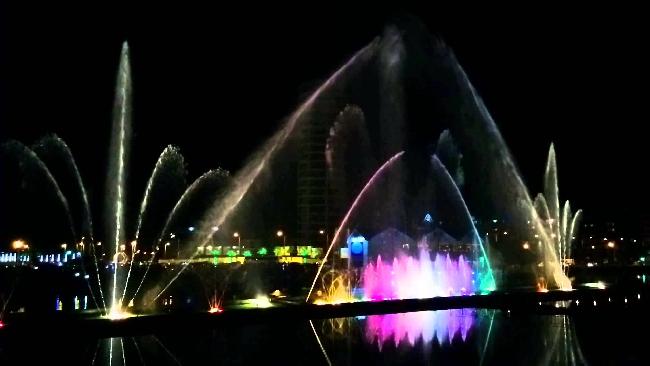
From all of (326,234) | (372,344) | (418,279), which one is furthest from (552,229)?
(326,234)

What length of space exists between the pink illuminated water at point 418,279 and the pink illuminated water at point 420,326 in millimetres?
5921

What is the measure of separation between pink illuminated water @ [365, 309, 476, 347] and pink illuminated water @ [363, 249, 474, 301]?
592 cm

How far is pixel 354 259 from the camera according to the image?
136 feet

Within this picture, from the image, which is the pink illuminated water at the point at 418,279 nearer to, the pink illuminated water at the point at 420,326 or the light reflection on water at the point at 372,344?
the pink illuminated water at the point at 420,326

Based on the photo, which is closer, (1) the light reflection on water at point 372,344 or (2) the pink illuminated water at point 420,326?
(1) the light reflection on water at point 372,344

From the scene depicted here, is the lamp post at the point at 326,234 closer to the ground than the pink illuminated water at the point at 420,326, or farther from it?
farther from it

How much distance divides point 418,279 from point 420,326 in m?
13.0

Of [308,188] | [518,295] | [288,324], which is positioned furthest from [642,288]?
[308,188]

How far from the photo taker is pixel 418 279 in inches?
1243

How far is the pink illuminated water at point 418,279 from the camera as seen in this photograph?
2922 centimetres

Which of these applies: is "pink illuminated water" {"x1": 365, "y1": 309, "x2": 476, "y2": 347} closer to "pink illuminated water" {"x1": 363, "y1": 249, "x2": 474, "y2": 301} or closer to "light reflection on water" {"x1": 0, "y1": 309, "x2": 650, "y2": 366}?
"light reflection on water" {"x1": 0, "y1": 309, "x2": 650, "y2": 366}

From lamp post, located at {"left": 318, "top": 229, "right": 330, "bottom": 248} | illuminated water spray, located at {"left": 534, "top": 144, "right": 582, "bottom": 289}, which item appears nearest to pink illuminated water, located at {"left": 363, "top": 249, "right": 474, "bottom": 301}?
illuminated water spray, located at {"left": 534, "top": 144, "right": 582, "bottom": 289}

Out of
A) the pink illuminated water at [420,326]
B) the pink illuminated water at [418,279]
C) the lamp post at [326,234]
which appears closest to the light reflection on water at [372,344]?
the pink illuminated water at [420,326]

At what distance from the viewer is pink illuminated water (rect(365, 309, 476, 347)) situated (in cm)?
1620
